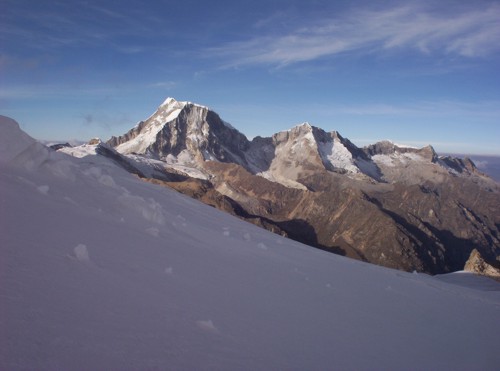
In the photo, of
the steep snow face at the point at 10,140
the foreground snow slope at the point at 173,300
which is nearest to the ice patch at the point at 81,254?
the foreground snow slope at the point at 173,300

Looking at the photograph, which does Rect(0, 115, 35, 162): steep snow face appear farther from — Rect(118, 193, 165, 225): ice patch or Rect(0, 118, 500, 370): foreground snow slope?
Rect(118, 193, 165, 225): ice patch

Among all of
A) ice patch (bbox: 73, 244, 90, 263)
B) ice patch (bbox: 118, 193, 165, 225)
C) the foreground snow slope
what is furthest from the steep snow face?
ice patch (bbox: 73, 244, 90, 263)

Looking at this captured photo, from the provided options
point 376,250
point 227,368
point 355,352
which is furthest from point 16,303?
point 376,250

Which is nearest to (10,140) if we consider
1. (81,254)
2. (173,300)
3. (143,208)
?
(143,208)

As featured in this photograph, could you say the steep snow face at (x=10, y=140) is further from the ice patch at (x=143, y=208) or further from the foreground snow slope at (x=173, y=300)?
the ice patch at (x=143, y=208)

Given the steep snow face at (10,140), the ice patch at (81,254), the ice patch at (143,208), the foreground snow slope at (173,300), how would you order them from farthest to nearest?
the ice patch at (143,208) < the steep snow face at (10,140) < the ice patch at (81,254) < the foreground snow slope at (173,300)

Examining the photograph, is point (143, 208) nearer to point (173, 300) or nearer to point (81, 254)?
point (81, 254)
